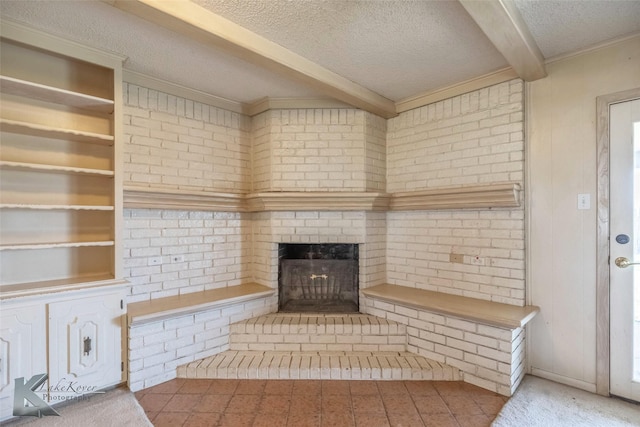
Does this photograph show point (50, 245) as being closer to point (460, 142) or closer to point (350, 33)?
point (350, 33)

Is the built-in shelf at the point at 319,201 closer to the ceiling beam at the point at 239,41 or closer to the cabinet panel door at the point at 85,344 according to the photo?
the ceiling beam at the point at 239,41

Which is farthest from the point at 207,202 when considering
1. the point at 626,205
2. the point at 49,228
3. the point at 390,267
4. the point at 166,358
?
the point at 626,205

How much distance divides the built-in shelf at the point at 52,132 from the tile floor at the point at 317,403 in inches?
75.4

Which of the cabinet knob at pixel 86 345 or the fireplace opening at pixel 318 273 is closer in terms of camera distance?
the cabinet knob at pixel 86 345

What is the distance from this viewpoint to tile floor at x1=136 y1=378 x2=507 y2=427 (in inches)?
76.6

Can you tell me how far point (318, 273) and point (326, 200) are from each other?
82 centimetres

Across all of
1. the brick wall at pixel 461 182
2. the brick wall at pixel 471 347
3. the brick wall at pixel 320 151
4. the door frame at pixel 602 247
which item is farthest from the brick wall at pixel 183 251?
the door frame at pixel 602 247

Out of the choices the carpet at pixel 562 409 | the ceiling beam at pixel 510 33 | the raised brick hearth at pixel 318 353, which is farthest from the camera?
the raised brick hearth at pixel 318 353

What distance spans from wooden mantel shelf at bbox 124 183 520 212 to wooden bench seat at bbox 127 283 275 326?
812mm

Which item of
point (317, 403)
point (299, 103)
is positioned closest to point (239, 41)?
point (299, 103)

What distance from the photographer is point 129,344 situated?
2281 mm

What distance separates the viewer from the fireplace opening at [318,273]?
3.23 metres

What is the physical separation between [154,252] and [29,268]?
813 millimetres

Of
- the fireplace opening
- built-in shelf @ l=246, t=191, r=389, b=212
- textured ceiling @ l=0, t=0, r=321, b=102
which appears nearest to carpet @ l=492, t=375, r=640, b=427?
the fireplace opening
